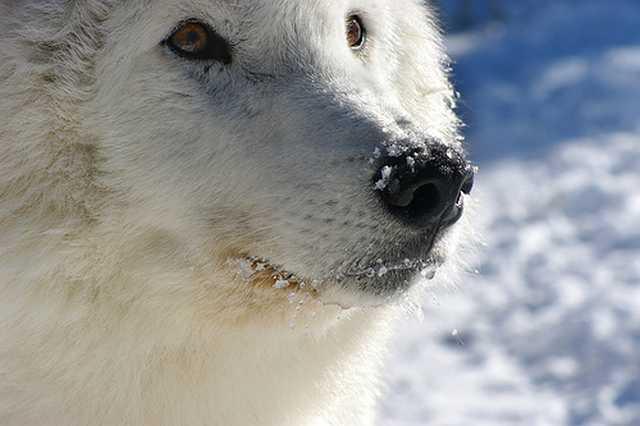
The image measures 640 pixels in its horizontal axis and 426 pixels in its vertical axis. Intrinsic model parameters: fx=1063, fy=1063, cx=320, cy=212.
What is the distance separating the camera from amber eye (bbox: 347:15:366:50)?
3455mm

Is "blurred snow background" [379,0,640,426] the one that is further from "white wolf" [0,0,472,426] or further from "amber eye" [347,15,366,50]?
"amber eye" [347,15,366,50]

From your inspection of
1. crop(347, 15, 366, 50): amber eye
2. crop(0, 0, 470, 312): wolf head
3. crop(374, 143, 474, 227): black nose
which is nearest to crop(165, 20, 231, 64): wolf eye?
crop(0, 0, 470, 312): wolf head

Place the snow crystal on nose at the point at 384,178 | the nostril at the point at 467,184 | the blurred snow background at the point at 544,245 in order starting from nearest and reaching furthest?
the snow crystal on nose at the point at 384,178
the nostril at the point at 467,184
the blurred snow background at the point at 544,245

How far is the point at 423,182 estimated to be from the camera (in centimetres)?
271

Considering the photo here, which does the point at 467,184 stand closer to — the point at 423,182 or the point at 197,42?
the point at 423,182

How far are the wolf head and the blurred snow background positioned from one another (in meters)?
0.74

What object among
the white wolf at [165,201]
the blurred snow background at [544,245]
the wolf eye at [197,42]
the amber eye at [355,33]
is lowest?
the white wolf at [165,201]

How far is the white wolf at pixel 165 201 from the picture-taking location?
9.53 feet

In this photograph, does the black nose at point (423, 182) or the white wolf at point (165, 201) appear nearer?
the black nose at point (423, 182)

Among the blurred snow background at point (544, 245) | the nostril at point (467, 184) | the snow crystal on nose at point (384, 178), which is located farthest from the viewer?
the blurred snow background at point (544, 245)

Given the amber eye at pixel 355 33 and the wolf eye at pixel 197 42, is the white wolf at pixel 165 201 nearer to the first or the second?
the wolf eye at pixel 197 42

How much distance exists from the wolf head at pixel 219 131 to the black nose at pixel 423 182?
3 centimetres

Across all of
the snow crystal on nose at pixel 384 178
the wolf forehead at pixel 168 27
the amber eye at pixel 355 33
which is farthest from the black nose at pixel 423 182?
the amber eye at pixel 355 33

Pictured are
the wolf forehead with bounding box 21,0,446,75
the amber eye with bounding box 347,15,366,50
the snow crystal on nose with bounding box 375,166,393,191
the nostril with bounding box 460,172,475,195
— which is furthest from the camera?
the amber eye with bounding box 347,15,366,50
